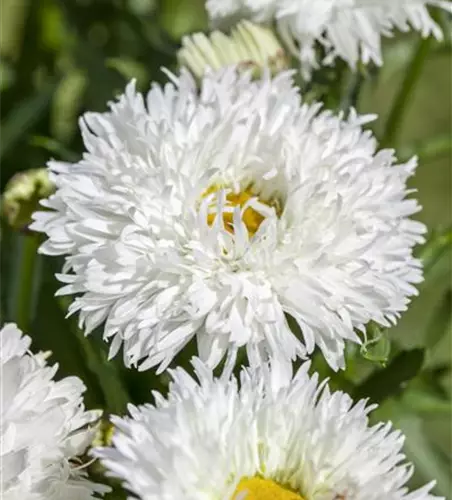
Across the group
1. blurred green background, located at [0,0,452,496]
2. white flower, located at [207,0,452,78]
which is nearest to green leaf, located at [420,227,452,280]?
blurred green background, located at [0,0,452,496]

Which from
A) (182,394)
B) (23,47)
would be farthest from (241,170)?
(23,47)

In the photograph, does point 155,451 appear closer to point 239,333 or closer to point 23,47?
point 239,333

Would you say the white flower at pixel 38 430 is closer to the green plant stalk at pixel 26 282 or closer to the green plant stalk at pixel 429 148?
the green plant stalk at pixel 26 282

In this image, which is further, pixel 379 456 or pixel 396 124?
pixel 396 124

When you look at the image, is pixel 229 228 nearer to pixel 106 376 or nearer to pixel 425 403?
pixel 106 376

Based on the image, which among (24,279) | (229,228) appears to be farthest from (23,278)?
(229,228)

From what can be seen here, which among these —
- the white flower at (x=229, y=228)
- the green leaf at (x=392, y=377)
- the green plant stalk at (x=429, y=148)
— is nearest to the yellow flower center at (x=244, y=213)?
A: the white flower at (x=229, y=228)
